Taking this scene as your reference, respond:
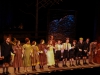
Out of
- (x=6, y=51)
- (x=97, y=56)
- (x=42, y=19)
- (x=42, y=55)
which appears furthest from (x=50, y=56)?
(x=42, y=19)

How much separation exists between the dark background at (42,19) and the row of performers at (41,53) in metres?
2.63

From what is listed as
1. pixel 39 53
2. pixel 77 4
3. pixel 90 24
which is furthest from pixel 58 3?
pixel 39 53

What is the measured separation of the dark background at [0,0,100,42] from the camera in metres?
14.1

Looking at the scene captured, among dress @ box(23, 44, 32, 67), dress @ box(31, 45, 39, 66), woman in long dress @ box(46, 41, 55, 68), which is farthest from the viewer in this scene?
woman in long dress @ box(46, 41, 55, 68)

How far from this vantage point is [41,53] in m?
10.7

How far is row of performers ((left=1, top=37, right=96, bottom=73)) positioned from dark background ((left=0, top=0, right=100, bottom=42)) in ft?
8.64

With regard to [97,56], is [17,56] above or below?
above

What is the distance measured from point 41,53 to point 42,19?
4587 mm

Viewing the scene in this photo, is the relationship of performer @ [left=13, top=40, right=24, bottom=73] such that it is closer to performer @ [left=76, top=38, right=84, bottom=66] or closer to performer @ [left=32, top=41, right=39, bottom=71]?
performer @ [left=32, top=41, right=39, bottom=71]

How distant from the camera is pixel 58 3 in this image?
43.3 feet

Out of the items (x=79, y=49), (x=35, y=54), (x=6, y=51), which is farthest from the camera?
(x=79, y=49)

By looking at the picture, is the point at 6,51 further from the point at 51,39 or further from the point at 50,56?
the point at 51,39

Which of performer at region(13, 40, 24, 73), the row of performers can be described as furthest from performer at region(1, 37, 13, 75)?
performer at region(13, 40, 24, 73)

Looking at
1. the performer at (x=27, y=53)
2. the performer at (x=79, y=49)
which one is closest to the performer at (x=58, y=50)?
the performer at (x=79, y=49)
